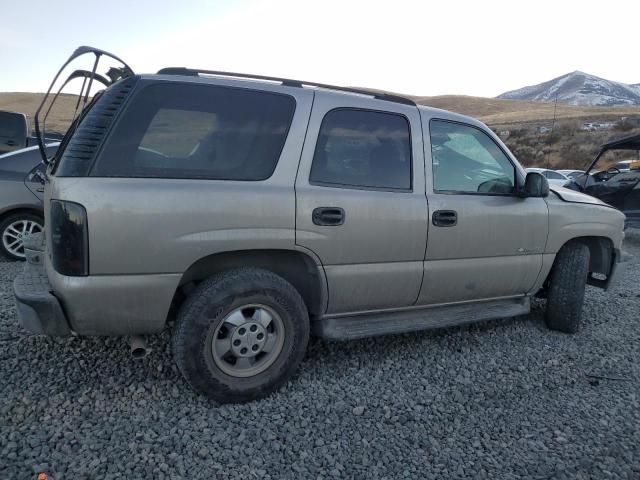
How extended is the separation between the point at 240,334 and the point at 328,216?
35.4 inches

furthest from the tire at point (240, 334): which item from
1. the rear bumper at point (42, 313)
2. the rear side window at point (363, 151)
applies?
the rear side window at point (363, 151)

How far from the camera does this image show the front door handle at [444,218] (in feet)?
11.5

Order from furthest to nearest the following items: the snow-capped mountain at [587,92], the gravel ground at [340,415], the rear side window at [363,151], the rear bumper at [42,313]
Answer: the snow-capped mountain at [587,92]
the rear side window at [363,151]
the rear bumper at [42,313]
the gravel ground at [340,415]

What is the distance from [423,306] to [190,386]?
177 cm

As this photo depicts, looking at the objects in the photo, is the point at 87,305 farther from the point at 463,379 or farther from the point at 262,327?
the point at 463,379

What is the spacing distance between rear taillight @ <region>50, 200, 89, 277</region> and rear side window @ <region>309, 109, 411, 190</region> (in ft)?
4.41

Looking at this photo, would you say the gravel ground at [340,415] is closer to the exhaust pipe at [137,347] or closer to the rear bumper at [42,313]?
the exhaust pipe at [137,347]

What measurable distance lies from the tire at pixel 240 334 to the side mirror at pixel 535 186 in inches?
81.3

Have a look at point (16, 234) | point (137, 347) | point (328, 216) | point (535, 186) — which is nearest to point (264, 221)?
point (328, 216)

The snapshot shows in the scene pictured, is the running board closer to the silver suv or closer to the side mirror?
the silver suv

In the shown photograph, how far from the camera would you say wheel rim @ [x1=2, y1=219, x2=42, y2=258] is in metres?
6.04

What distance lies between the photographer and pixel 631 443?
9.28 ft

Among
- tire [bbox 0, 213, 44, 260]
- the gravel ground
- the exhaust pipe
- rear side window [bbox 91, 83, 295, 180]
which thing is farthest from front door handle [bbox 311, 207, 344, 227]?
tire [bbox 0, 213, 44, 260]

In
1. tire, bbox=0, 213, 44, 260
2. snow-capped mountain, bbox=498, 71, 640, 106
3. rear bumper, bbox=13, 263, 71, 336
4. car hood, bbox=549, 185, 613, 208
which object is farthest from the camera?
snow-capped mountain, bbox=498, 71, 640, 106
